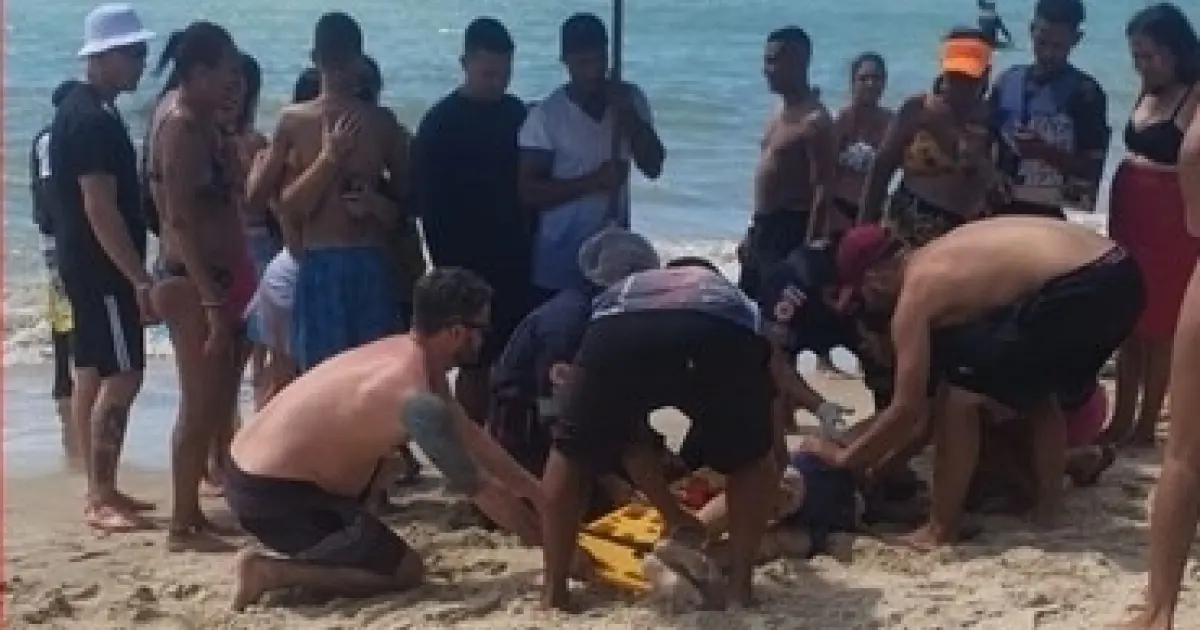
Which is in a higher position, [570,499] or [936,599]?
[570,499]

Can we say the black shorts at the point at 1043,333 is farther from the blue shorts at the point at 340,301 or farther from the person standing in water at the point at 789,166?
the person standing in water at the point at 789,166

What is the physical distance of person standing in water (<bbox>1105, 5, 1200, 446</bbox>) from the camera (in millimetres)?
6348

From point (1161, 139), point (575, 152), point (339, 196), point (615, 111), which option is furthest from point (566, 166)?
point (1161, 139)

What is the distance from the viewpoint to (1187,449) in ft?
14.4

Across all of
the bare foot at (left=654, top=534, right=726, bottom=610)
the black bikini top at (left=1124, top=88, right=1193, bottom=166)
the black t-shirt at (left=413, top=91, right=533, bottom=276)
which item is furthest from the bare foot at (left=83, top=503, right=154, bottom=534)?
the black bikini top at (left=1124, top=88, right=1193, bottom=166)

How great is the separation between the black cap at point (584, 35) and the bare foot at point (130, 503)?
7.11 ft

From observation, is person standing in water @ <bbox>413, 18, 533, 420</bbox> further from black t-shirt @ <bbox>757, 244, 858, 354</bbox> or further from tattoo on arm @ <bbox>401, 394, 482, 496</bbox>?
tattoo on arm @ <bbox>401, 394, 482, 496</bbox>

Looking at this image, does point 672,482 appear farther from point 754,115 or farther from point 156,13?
point 156,13

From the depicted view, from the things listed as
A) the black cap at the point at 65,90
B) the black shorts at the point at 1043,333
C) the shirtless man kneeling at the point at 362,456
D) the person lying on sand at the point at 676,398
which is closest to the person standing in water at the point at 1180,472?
the black shorts at the point at 1043,333

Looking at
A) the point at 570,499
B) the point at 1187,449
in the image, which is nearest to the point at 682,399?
the point at 570,499

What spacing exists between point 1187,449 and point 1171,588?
0.36 metres

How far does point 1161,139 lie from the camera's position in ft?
21.0

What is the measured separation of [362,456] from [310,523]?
0.26 metres

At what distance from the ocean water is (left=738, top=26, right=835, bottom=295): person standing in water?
3735 mm
